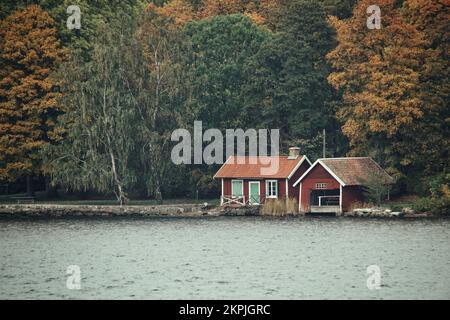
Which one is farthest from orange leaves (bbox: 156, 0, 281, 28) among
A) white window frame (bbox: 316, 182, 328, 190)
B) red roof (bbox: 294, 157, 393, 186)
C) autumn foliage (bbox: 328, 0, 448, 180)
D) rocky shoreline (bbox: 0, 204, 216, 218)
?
rocky shoreline (bbox: 0, 204, 216, 218)

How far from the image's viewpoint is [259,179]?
69.9 metres

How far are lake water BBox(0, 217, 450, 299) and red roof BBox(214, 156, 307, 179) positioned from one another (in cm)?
464

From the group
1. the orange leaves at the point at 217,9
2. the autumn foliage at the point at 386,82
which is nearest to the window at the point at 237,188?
the autumn foliage at the point at 386,82

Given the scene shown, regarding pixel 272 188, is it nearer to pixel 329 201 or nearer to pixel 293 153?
pixel 293 153

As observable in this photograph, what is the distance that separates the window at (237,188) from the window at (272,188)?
1.80m

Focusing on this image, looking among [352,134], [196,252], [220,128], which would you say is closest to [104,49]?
[220,128]

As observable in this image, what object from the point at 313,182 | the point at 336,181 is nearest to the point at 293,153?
the point at 313,182

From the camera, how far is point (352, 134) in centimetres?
7094

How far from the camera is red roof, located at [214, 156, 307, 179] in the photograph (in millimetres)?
69375

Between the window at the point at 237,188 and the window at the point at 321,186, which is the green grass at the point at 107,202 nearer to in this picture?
the window at the point at 237,188

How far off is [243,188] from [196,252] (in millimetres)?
20962

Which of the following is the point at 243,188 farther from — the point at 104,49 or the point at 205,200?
the point at 104,49
